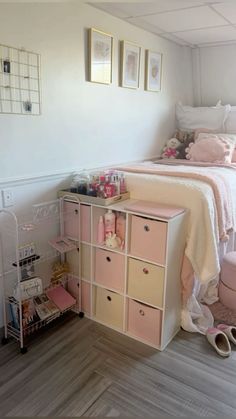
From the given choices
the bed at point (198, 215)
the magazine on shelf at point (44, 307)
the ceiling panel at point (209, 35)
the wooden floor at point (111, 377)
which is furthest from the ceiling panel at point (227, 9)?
the magazine on shelf at point (44, 307)

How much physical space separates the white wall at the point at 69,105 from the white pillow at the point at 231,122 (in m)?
0.87

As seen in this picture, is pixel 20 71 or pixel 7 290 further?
pixel 7 290

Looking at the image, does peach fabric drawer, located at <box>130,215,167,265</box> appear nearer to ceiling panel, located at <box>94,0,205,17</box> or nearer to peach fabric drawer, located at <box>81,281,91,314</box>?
peach fabric drawer, located at <box>81,281,91,314</box>

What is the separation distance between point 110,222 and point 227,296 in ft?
3.57

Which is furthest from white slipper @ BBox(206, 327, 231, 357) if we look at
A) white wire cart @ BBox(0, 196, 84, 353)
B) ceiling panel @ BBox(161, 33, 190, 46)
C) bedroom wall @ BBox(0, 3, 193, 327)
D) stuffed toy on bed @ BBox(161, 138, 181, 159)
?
ceiling panel @ BBox(161, 33, 190, 46)

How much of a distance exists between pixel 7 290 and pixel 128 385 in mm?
967

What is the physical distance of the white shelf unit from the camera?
1940 mm

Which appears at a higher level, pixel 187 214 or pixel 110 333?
pixel 187 214

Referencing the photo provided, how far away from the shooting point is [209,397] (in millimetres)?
1651

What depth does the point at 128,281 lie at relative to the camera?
2094 mm

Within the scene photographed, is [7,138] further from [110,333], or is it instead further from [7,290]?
[110,333]

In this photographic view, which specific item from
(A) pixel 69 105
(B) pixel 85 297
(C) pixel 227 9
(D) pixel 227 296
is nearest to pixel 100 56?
(A) pixel 69 105

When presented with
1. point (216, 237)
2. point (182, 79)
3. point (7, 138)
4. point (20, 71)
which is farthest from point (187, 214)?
point (182, 79)

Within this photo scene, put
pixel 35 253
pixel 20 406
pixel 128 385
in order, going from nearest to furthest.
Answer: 1. pixel 20 406
2. pixel 128 385
3. pixel 35 253
